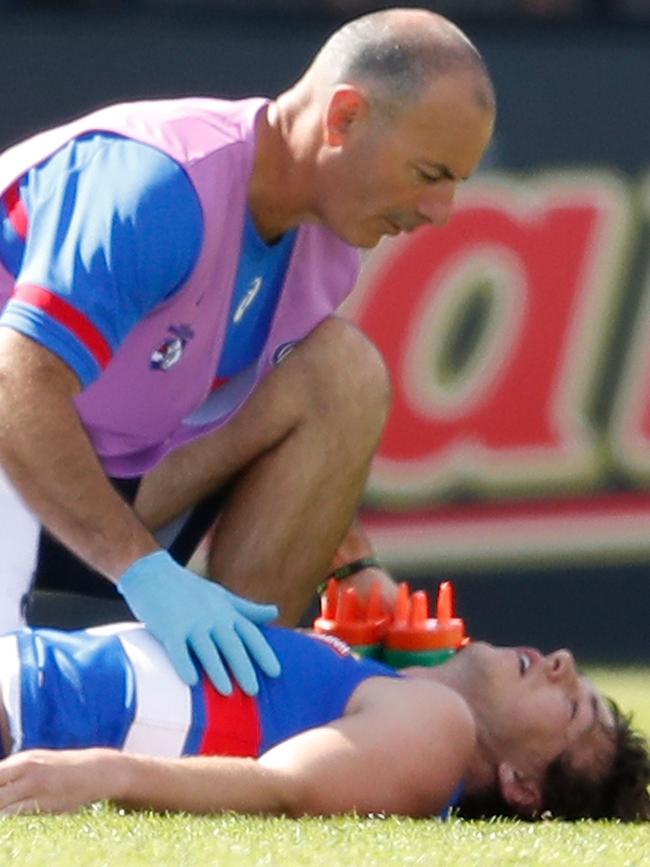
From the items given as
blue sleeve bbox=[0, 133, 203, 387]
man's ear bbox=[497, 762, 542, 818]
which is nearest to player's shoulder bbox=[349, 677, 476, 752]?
man's ear bbox=[497, 762, 542, 818]

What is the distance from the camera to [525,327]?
736 cm

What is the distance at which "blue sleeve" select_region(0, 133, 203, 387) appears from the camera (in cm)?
444

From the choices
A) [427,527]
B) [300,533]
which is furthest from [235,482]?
[427,527]

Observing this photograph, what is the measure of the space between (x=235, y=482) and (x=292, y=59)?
91.3 inches

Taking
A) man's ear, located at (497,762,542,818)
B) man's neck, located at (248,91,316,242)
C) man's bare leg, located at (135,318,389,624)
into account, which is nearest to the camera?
man's ear, located at (497,762,542,818)

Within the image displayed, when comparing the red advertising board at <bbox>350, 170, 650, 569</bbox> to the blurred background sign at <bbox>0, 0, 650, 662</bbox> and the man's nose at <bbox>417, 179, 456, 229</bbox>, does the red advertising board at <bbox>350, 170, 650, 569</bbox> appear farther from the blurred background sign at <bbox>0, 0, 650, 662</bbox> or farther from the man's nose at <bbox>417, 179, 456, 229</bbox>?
the man's nose at <bbox>417, 179, 456, 229</bbox>

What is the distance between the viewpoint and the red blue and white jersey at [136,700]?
430cm

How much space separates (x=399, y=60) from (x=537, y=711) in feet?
3.64

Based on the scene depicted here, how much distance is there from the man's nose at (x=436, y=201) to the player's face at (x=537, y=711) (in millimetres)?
732

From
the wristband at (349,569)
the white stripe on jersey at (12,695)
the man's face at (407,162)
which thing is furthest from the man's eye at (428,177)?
the white stripe on jersey at (12,695)

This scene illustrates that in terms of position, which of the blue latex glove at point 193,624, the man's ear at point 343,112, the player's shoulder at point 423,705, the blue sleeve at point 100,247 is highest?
the man's ear at point 343,112

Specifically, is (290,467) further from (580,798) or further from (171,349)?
(580,798)

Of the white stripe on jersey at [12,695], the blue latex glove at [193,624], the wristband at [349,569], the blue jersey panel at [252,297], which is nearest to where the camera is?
the white stripe on jersey at [12,695]

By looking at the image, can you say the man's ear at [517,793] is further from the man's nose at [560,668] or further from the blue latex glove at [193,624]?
the blue latex glove at [193,624]
